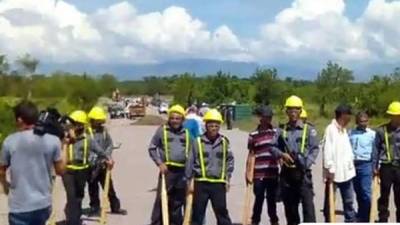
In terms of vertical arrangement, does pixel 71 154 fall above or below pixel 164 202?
above

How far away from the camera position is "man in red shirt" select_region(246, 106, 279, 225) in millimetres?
11672

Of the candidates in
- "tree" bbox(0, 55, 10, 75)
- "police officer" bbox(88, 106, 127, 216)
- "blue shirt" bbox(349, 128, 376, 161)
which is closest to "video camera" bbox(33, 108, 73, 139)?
"police officer" bbox(88, 106, 127, 216)

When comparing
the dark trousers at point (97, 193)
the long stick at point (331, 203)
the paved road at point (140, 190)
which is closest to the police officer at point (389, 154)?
the long stick at point (331, 203)

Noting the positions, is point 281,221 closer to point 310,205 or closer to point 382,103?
point 310,205

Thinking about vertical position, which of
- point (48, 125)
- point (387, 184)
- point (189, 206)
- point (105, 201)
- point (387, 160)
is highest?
point (48, 125)

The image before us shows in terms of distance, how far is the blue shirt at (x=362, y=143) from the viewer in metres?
12.4

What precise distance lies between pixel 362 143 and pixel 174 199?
287 cm

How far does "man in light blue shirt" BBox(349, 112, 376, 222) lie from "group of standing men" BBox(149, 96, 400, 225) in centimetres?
2

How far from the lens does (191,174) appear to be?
35.1 feet

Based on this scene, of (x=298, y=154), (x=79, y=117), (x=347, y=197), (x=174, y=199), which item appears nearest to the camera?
(x=298, y=154)

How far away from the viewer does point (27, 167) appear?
783 centimetres

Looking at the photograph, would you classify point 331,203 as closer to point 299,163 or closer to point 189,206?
point 299,163

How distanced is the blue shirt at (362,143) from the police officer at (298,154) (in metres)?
1.36

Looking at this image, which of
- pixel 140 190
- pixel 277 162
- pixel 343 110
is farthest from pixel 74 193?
pixel 140 190
